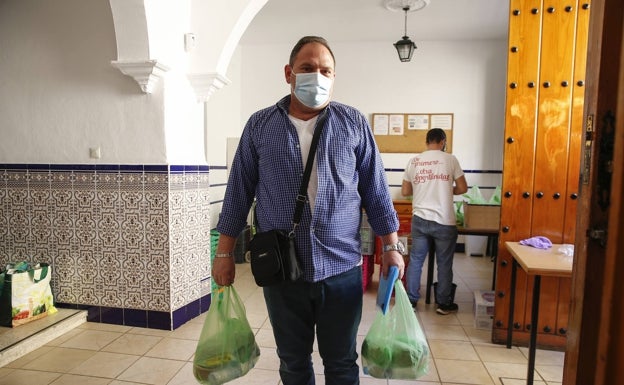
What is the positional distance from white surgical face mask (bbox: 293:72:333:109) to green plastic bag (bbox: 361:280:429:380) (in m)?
0.77

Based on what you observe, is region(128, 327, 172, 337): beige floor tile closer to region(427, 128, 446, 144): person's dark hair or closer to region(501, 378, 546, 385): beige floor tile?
region(501, 378, 546, 385): beige floor tile

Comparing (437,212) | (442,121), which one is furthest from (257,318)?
(442,121)

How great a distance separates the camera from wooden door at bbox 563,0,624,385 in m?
0.74

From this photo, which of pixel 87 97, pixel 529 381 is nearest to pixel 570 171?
pixel 529 381

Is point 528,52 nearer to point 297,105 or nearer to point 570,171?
point 570,171

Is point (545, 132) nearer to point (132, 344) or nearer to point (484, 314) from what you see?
point (484, 314)

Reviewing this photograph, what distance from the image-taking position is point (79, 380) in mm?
2207

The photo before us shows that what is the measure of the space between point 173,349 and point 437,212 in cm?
222

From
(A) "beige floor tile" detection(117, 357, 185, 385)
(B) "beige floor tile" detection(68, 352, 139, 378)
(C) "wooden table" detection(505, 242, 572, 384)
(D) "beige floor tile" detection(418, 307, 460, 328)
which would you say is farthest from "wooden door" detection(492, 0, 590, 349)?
(B) "beige floor tile" detection(68, 352, 139, 378)

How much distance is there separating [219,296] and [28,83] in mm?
2565

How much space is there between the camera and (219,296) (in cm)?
168

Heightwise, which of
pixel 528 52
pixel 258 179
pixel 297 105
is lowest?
pixel 258 179

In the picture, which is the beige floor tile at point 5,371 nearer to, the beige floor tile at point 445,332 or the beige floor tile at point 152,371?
the beige floor tile at point 152,371

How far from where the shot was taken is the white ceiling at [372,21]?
14.6ft
